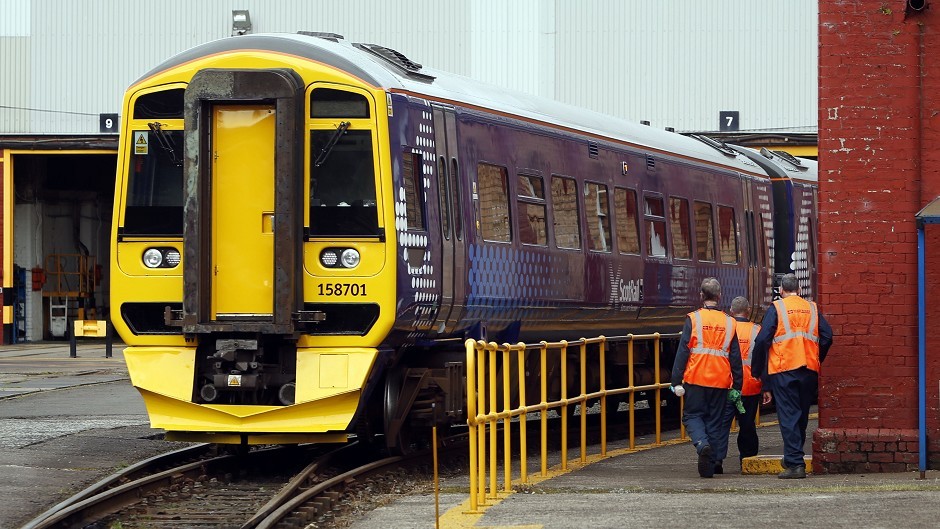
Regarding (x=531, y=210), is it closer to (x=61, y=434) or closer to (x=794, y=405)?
(x=794, y=405)

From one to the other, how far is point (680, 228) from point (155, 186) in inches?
297

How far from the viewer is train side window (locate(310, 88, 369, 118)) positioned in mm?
11906

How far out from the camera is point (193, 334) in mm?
11883

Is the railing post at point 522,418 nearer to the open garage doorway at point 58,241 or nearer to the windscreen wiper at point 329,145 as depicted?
the windscreen wiper at point 329,145

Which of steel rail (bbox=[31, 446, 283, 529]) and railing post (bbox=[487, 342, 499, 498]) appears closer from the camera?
steel rail (bbox=[31, 446, 283, 529])

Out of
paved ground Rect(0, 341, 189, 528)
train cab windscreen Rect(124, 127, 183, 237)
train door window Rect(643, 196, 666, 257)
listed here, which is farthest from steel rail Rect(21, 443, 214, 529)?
train door window Rect(643, 196, 666, 257)

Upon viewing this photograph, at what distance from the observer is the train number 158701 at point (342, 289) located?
11.8 m

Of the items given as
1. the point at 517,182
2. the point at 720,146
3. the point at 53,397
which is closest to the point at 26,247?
the point at 53,397

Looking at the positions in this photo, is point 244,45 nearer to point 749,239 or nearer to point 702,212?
point 702,212

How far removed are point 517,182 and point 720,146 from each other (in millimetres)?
7310

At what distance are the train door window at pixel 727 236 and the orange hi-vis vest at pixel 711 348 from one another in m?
7.12

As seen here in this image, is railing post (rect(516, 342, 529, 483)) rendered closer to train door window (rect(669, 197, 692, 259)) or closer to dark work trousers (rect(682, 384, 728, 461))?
dark work trousers (rect(682, 384, 728, 461))

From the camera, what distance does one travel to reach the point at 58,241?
41.1 metres

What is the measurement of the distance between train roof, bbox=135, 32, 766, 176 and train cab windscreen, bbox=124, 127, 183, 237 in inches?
22.9
